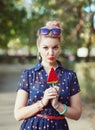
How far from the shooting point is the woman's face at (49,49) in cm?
352

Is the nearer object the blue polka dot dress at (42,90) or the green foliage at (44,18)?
the blue polka dot dress at (42,90)

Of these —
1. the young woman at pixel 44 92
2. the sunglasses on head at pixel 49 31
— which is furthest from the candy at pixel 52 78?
the sunglasses on head at pixel 49 31

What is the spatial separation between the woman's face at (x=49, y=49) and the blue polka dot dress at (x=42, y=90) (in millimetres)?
113

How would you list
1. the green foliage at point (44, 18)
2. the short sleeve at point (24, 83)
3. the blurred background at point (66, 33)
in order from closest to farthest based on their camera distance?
the short sleeve at point (24, 83) < the blurred background at point (66, 33) < the green foliage at point (44, 18)

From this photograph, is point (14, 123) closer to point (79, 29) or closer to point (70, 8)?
point (70, 8)

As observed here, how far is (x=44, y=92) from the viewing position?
137 inches

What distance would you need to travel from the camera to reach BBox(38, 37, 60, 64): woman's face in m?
3.52

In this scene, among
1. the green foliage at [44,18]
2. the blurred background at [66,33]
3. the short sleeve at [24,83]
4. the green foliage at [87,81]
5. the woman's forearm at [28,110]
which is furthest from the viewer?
the green foliage at [44,18]

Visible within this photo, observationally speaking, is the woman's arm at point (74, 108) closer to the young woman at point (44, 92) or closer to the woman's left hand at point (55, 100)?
the young woman at point (44, 92)

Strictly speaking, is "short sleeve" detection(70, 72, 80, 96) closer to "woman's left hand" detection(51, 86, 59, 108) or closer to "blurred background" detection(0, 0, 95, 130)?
"woman's left hand" detection(51, 86, 59, 108)

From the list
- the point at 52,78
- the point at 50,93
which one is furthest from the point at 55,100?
the point at 52,78

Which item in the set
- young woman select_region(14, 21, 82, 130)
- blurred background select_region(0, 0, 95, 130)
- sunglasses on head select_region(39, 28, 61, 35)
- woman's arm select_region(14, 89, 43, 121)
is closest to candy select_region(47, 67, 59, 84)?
young woman select_region(14, 21, 82, 130)

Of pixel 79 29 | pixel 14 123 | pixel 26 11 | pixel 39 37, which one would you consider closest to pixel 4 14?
pixel 26 11

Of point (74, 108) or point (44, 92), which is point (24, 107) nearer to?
point (44, 92)
